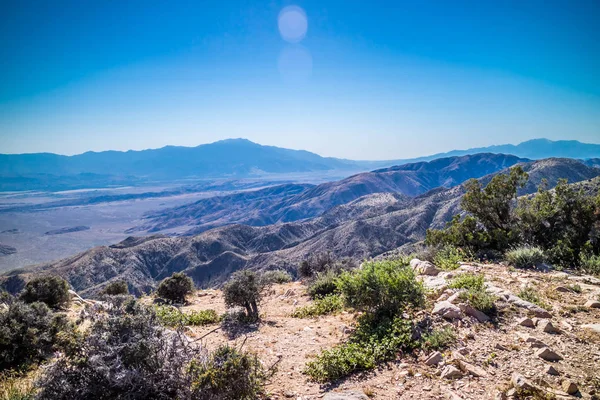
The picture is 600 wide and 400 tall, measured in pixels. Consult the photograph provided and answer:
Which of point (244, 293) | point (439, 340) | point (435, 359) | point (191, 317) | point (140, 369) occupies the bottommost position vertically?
point (191, 317)

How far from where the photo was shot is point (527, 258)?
9.02 metres

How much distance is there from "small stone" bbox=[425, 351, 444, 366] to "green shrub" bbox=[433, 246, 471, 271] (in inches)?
187

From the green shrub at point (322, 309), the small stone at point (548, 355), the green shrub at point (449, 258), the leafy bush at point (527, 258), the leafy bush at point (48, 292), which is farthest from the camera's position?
the leafy bush at point (48, 292)

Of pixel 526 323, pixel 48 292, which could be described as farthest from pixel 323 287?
pixel 48 292

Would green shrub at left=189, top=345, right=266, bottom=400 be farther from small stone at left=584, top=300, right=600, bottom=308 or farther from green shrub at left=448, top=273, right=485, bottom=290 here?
small stone at left=584, top=300, right=600, bottom=308

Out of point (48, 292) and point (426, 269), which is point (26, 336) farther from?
point (426, 269)

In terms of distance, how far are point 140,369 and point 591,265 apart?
11.3 m

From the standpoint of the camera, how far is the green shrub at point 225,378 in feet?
13.4

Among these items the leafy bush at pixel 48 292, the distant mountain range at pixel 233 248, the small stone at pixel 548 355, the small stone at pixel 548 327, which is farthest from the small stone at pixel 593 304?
the distant mountain range at pixel 233 248

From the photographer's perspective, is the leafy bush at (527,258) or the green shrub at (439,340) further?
the leafy bush at (527,258)

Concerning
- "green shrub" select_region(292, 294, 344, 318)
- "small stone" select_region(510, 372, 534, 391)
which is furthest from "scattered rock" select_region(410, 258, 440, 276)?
"small stone" select_region(510, 372, 534, 391)

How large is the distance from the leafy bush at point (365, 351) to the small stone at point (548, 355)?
185 centimetres

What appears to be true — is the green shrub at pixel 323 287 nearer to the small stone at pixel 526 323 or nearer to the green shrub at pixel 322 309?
the green shrub at pixel 322 309

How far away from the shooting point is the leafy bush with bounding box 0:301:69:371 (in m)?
6.35
